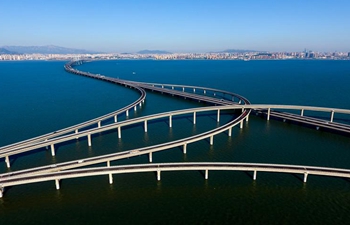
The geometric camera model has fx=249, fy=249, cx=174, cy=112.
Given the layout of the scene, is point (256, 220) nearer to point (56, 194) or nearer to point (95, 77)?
point (56, 194)

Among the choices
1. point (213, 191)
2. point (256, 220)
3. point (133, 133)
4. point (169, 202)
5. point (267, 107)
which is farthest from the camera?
point (267, 107)

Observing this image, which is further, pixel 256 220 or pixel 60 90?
pixel 60 90

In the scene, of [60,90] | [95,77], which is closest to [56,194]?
[60,90]

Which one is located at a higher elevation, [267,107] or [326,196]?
[267,107]

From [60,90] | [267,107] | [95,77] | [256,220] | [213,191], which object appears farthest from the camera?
[95,77]

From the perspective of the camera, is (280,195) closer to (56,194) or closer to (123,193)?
(123,193)

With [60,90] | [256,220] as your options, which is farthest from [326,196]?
[60,90]

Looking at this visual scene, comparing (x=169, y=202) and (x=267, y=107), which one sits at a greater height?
(x=267, y=107)

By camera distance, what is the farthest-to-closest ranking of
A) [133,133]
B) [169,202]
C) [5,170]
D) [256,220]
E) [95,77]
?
1. [95,77]
2. [133,133]
3. [5,170]
4. [169,202]
5. [256,220]

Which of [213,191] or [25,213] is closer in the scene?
[25,213]
